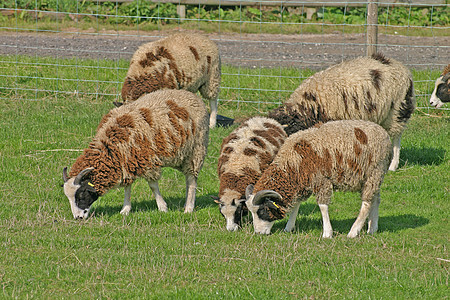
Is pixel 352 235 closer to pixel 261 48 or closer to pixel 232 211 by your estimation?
pixel 232 211

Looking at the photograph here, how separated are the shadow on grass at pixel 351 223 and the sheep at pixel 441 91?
473 centimetres

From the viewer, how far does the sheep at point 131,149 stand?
8.46 m

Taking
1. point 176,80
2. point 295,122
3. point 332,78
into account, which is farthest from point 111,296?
point 176,80

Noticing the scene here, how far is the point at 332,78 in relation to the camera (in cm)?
1012

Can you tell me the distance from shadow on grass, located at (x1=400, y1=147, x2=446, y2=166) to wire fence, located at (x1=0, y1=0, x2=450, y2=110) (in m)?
2.53

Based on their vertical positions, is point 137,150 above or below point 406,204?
above

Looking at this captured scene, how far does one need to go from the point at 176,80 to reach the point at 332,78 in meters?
3.06

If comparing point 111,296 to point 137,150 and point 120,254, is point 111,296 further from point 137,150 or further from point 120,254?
point 137,150

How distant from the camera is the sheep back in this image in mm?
11602

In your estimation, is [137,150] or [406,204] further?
[406,204]

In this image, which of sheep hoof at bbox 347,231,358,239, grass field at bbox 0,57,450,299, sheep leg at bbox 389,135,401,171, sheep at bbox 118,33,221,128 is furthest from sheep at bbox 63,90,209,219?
sheep leg at bbox 389,135,401,171

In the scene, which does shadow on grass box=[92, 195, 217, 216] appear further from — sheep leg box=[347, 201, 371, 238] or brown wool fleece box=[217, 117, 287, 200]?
sheep leg box=[347, 201, 371, 238]

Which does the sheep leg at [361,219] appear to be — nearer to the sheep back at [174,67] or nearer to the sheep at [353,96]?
the sheep at [353,96]

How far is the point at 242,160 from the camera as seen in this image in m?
8.70
